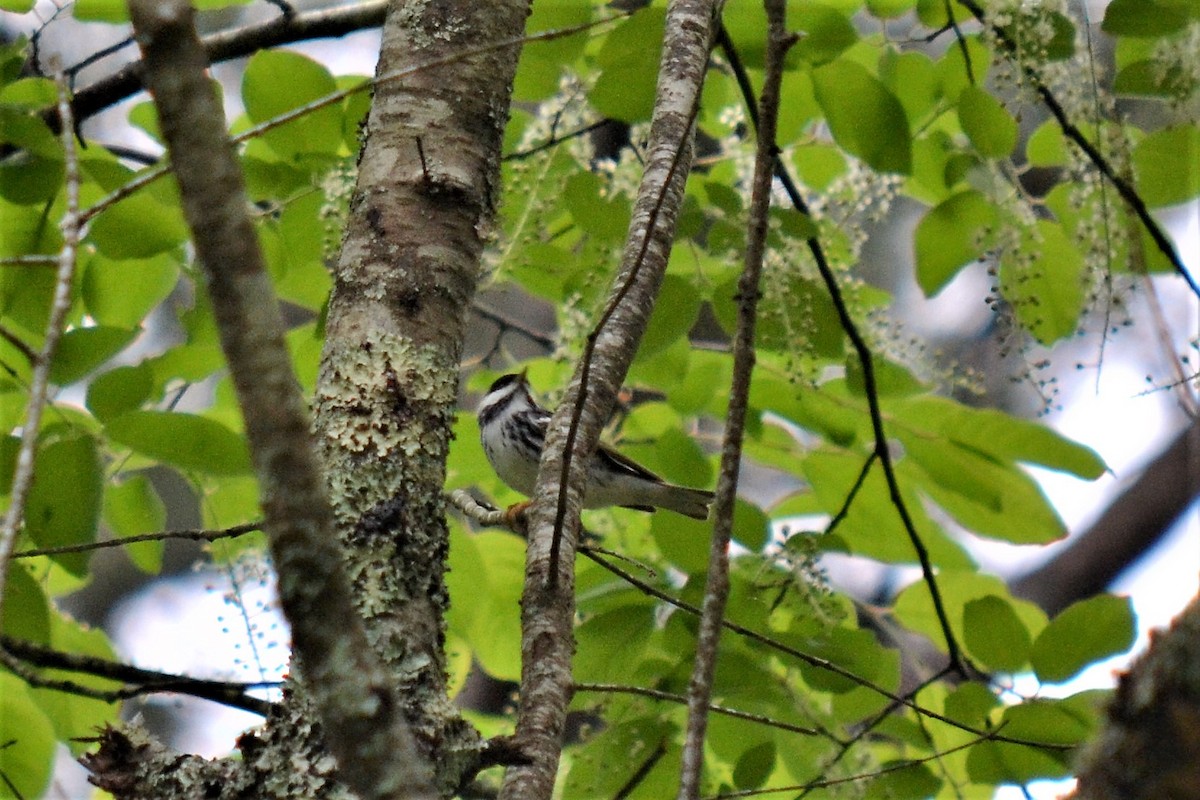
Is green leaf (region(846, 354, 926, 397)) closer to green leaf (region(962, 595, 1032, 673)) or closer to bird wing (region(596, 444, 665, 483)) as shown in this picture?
green leaf (region(962, 595, 1032, 673))

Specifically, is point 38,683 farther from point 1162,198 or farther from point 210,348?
point 1162,198

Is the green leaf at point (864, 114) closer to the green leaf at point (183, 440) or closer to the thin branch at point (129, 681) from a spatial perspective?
the green leaf at point (183, 440)

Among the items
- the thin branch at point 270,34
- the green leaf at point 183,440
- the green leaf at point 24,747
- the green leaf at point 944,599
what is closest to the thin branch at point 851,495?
the green leaf at point 944,599

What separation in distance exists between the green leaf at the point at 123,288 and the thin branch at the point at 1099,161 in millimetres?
2152

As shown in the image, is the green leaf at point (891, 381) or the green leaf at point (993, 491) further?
the green leaf at point (891, 381)

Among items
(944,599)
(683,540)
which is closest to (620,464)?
(944,599)

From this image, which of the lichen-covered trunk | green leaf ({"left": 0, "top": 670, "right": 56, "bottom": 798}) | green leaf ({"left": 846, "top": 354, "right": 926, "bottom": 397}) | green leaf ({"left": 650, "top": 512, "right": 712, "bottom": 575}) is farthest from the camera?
green leaf ({"left": 846, "top": 354, "right": 926, "bottom": 397})

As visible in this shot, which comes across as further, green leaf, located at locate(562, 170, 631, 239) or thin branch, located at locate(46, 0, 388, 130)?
thin branch, located at locate(46, 0, 388, 130)

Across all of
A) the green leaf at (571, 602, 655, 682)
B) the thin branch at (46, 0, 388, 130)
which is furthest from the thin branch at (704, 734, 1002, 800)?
the thin branch at (46, 0, 388, 130)

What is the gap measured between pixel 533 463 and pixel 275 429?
12.0ft

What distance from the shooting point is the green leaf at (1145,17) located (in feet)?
8.35

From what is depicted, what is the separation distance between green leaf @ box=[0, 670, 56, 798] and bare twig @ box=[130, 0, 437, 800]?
195 centimetres

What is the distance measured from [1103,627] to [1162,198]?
1.16m

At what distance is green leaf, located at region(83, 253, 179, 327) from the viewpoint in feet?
9.36
